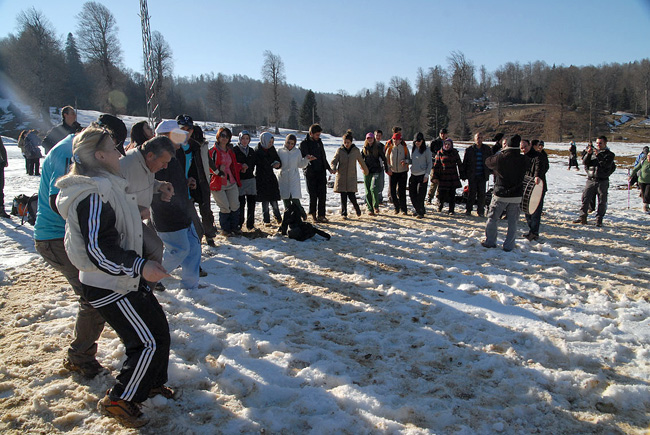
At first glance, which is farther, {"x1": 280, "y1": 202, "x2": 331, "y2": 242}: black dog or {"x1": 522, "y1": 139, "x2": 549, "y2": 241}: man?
{"x1": 280, "y1": 202, "x2": 331, "y2": 242}: black dog

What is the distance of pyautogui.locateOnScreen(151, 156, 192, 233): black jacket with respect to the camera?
4.28m

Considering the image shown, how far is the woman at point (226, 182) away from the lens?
718cm

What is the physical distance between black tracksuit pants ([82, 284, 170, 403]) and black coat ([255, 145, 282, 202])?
5.81 meters

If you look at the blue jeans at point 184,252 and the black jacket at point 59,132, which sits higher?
the black jacket at point 59,132

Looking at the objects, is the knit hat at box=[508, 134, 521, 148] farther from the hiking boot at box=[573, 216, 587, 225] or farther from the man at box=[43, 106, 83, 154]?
the man at box=[43, 106, 83, 154]

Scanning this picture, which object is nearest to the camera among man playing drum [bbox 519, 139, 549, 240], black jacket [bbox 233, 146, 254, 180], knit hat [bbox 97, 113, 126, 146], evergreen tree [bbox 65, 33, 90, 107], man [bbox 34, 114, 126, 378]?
man [bbox 34, 114, 126, 378]

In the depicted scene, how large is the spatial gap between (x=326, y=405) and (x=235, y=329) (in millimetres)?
1459

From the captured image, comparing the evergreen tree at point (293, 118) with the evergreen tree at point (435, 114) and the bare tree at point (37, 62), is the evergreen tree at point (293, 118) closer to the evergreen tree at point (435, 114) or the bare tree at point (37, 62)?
the evergreen tree at point (435, 114)

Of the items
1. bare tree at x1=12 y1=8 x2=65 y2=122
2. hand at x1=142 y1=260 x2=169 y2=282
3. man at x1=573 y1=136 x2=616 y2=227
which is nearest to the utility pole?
hand at x1=142 y1=260 x2=169 y2=282

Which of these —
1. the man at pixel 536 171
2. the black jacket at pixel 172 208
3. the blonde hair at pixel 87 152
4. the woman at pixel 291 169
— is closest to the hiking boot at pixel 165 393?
the blonde hair at pixel 87 152

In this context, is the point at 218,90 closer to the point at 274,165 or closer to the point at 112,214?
the point at 274,165

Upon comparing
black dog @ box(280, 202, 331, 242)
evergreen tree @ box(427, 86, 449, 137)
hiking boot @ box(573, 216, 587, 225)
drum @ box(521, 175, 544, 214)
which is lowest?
hiking boot @ box(573, 216, 587, 225)

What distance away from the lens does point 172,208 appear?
4.27 m

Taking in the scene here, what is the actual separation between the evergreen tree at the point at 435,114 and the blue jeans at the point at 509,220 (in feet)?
188
